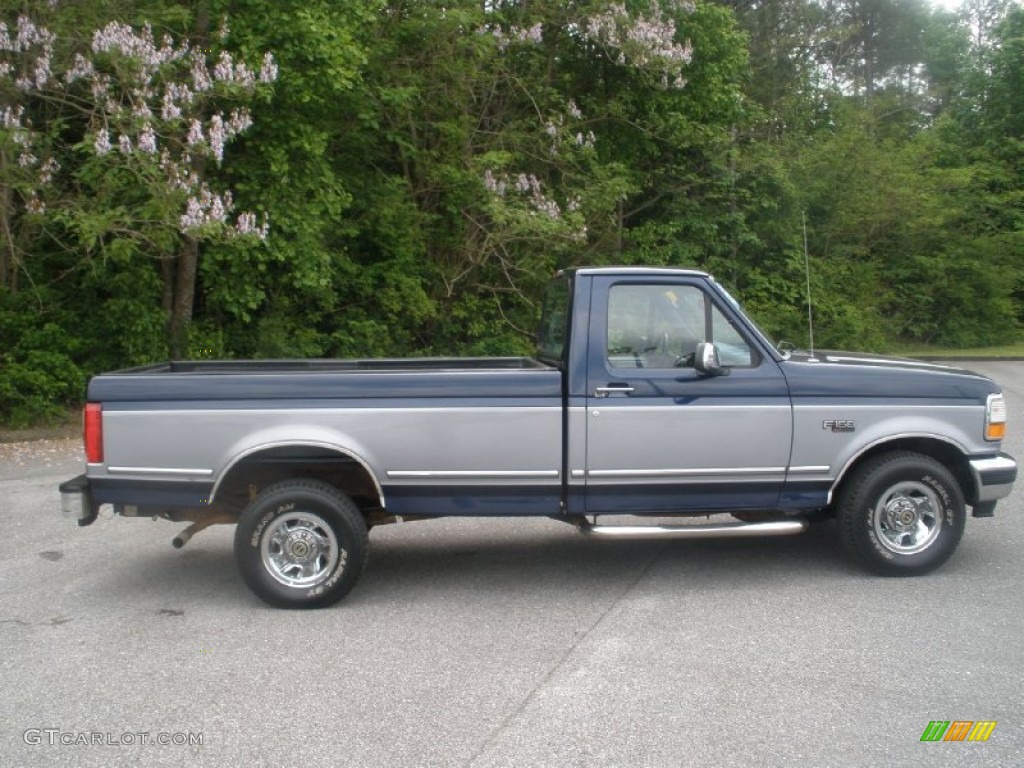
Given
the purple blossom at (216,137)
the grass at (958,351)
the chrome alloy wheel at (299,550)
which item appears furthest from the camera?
the grass at (958,351)

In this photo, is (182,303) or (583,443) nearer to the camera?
(583,443)

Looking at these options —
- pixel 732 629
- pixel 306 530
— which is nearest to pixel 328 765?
pixel 306 530

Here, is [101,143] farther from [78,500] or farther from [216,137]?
[78,500]

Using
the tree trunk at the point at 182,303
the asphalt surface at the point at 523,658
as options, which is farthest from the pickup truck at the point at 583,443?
the tree trunk at the point at 182,303

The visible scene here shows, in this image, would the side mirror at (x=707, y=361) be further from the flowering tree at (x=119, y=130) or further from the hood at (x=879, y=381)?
the flowering tree at (x=119, y=130)

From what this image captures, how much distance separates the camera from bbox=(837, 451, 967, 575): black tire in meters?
6.22

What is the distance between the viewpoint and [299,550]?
5906 millimetres

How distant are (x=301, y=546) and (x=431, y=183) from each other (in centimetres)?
1175

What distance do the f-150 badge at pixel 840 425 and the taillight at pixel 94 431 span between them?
4366 millimetres

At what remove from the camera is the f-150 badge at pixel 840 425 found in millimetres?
6145

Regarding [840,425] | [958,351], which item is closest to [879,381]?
[840,425]

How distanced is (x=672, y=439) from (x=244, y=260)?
9022 mm

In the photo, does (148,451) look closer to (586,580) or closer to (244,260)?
(586,580)

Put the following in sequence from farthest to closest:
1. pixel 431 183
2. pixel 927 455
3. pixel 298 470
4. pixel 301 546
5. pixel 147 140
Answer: pixel 431 183 → pixel 147 140 → pixel 927 455 → pixel 298 470 → pixel 301 546
